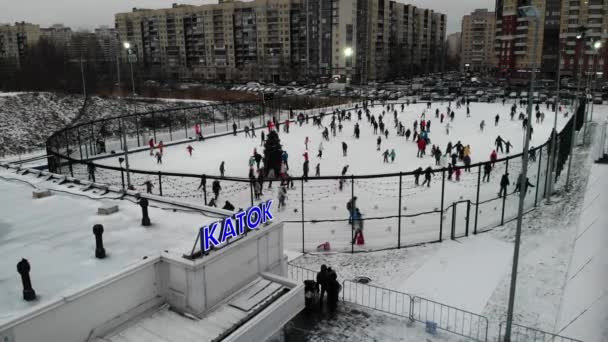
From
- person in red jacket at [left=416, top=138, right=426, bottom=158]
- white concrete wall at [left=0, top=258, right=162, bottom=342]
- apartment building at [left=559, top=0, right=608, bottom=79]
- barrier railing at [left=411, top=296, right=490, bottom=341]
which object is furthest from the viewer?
apartment building at [left=559, top=0, right=608, bottom=79]

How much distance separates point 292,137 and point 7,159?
24.5 metres

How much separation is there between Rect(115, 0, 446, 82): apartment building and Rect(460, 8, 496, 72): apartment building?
30.6 metres

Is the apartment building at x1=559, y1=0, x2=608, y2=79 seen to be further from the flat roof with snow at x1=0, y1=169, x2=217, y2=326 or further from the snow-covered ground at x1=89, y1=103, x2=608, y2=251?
the flat roof with snow at x1=0, y1=169, x2=217, y2=326

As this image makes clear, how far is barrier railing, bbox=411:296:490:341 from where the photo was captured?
12570mm

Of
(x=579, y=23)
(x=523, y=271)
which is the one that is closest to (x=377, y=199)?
(x=523, y=271)

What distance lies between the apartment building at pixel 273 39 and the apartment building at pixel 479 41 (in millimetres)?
30597

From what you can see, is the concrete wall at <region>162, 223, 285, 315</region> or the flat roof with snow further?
the concrete wall at <region>162, 223, 285, 315</region>

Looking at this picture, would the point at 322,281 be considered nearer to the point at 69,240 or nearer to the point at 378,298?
the point at 378,298

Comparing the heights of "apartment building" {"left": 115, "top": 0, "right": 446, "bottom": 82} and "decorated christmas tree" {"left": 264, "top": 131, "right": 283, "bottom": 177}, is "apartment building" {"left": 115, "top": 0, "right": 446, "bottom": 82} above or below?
above

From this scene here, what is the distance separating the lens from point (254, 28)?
12706 centimetres

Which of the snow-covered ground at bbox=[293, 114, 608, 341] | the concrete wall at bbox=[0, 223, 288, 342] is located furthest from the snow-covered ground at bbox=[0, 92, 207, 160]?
the concrete wall at bbox=[0, 223, 288, 342]

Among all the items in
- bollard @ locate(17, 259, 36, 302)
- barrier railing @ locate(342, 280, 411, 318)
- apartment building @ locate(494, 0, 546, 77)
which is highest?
apartment building @ locate(494, 0, 546, 77)

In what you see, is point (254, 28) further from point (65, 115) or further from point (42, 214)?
point (42, 214)

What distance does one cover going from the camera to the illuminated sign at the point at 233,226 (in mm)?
10391
